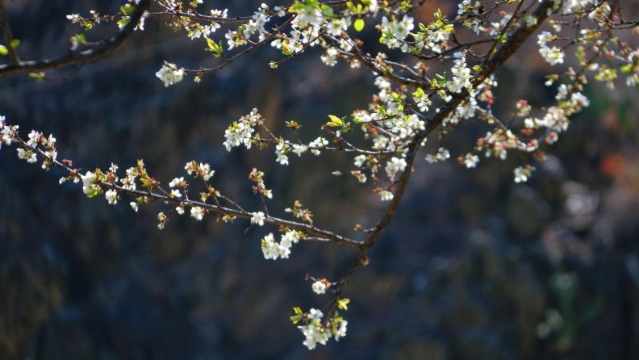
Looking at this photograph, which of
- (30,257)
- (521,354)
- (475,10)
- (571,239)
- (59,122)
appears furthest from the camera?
(59,122)

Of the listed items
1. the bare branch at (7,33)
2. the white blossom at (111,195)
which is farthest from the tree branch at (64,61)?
the white blossom at (111,195)

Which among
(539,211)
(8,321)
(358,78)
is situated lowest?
(8,321)

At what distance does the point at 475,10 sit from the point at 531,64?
30.4ft

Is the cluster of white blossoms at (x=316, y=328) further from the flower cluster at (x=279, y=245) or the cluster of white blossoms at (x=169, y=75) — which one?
the cluster of white blossoms at (x=169, y=75)

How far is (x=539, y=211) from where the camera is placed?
38.7ft

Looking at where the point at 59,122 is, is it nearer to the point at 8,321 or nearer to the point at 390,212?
the point at 8,321

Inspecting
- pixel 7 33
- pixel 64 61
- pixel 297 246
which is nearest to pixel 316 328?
pixel 64 61

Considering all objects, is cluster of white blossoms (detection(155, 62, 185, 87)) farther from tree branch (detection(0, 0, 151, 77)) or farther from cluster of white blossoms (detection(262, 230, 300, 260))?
cluster of white blossoms (detection(262, 230, 300, 260))

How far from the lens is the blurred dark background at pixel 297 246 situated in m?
11.2

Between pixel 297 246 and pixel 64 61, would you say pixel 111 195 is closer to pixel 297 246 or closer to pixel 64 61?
pixel 64 61

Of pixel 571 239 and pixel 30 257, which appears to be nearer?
pixel 571 239

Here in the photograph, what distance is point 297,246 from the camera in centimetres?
1277

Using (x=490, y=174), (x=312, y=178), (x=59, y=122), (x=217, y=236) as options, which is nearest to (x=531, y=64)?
(x=490, y=174)

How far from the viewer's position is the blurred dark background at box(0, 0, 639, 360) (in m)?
11.2
